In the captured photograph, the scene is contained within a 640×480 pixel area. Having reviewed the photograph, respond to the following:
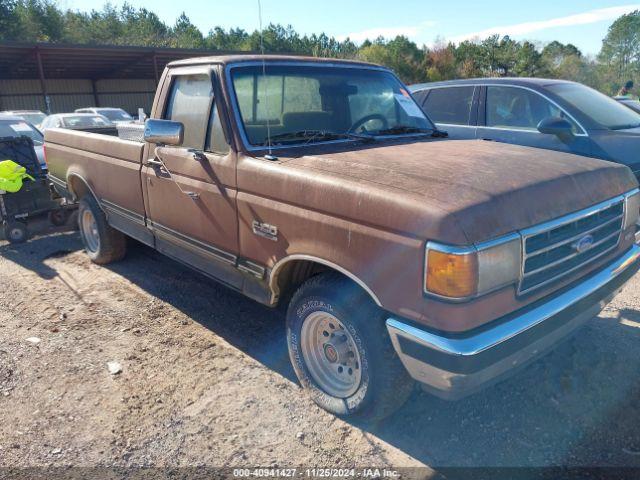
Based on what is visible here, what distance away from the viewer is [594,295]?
2.86 meters

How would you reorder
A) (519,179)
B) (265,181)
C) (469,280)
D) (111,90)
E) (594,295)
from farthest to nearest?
(111,90) → (265,181) → (594,295) → (519,179) → (469,280)

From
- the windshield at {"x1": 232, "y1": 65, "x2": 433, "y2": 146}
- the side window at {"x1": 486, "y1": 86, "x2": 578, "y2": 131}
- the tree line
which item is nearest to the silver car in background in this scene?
the windshield at {"x1": 232, "y1": 65, "x2": 433, "y2": 146}

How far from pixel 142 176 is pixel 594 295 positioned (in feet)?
11.6

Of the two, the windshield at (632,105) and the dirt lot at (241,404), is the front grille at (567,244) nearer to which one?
the dirt lot at (241,404)

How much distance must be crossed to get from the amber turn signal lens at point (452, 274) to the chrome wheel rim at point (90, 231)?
4588 mm

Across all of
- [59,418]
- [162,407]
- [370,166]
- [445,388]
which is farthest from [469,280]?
[59,418]

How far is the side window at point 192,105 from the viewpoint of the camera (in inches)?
145

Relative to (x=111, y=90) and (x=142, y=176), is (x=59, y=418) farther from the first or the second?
(x=111, y=90)

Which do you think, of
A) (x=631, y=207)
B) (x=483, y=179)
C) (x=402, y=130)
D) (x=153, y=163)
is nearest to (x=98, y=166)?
(x=153, y=163)

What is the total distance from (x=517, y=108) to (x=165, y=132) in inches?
171

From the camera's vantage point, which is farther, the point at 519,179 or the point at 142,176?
the point at 142,176

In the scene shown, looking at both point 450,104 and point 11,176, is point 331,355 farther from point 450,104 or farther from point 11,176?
point 11,176

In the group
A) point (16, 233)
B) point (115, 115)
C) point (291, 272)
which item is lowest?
point (16, 233)

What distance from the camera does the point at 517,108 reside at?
19.8 feet
